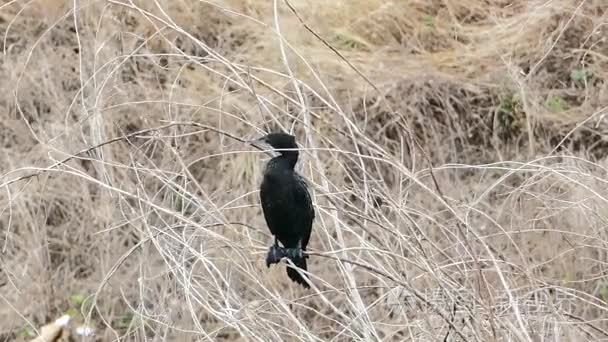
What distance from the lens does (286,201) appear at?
2146 mm

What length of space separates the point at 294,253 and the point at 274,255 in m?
0.05

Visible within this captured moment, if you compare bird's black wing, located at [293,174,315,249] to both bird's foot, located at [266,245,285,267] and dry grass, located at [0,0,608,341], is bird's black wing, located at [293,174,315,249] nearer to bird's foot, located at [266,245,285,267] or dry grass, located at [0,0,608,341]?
bird's foot, located at [266,245,285,267]

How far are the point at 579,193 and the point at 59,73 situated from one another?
8.36ft

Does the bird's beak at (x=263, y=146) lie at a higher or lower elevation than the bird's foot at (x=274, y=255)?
higher

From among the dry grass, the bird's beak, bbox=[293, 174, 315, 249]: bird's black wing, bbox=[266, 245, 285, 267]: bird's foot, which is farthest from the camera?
the dry grass

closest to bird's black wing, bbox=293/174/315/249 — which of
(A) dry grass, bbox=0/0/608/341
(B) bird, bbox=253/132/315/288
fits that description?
(B) bird, bbox=253/132/315/288

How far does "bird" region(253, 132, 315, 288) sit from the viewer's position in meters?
2.05

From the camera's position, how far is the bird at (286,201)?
205cm

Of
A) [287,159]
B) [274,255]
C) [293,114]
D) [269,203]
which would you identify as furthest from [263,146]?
[293,114]

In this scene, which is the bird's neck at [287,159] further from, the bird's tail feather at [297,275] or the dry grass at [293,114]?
the dry grass at [293,114]

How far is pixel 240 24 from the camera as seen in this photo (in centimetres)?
477

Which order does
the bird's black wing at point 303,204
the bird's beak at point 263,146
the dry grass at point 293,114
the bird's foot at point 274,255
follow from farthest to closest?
the dry grass at point 293,114
the bird's foot at point 274,255
the bird's black wing at point 303,204
the bird's beak at point 263,146

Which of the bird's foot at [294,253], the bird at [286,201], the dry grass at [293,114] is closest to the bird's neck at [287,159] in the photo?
the bird at [286,201]

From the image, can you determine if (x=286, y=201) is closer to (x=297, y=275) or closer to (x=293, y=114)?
(x=297, y=275)
